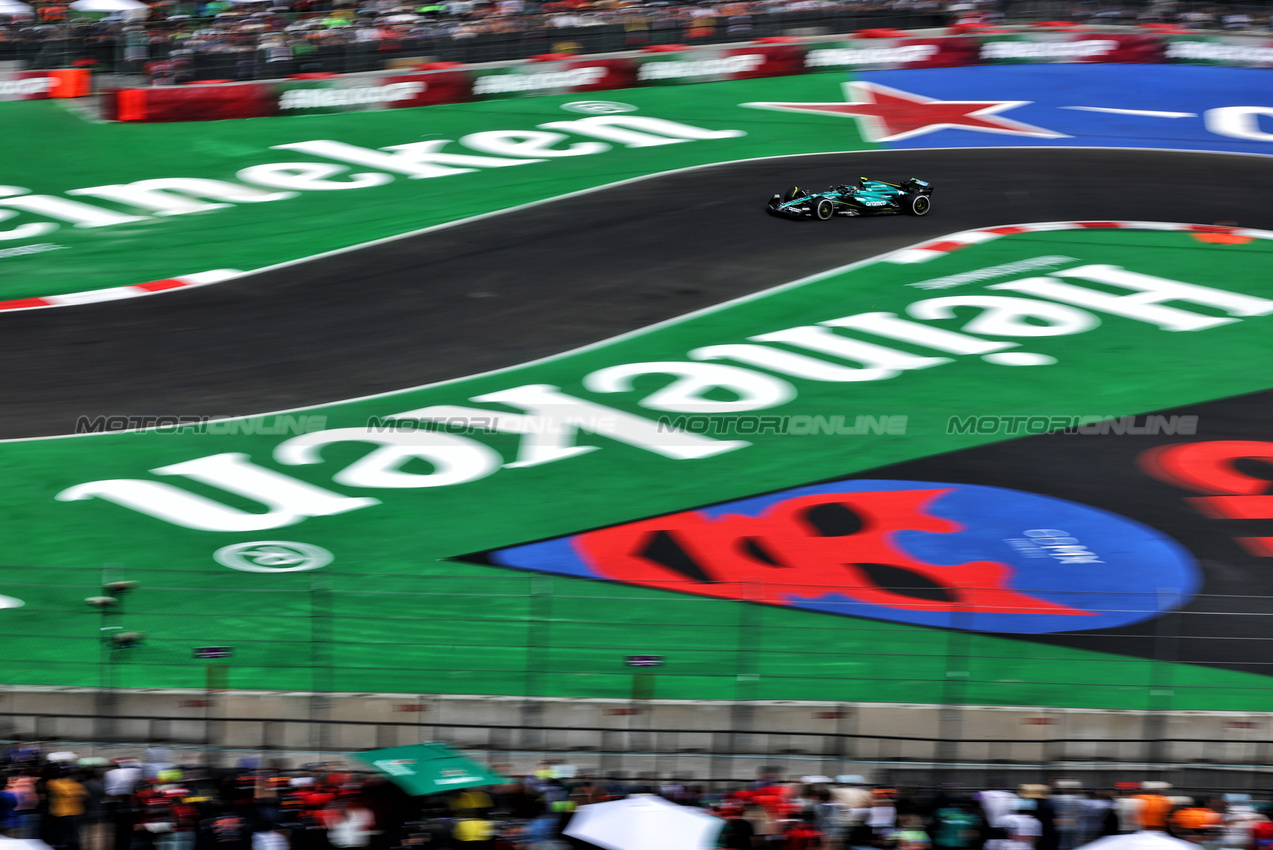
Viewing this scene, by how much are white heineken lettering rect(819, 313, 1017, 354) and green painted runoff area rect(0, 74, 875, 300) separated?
23.3 ft

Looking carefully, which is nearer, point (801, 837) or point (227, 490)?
point (801, 837)

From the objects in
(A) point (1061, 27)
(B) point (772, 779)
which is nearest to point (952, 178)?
(A) point (1061, 27)

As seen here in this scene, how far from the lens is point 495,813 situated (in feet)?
32.6

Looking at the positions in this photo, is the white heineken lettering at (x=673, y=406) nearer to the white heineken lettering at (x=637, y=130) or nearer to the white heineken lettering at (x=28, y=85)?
the white heineken lettering at (x=637, y=130)

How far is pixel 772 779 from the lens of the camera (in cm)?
1089

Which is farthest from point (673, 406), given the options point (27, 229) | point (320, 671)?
point (27, 229)

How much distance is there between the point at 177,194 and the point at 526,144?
22.0 feet

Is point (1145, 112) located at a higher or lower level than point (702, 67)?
lower

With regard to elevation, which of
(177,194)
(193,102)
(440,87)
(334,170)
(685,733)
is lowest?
(685,733)

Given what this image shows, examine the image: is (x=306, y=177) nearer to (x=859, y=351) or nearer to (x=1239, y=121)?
(x=859, y=351)

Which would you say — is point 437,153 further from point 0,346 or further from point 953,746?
point 953,746

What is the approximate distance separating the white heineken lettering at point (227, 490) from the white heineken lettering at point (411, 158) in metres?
11.3

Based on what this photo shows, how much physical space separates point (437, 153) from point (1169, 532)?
16472mm

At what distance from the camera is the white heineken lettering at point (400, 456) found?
1589 cm
